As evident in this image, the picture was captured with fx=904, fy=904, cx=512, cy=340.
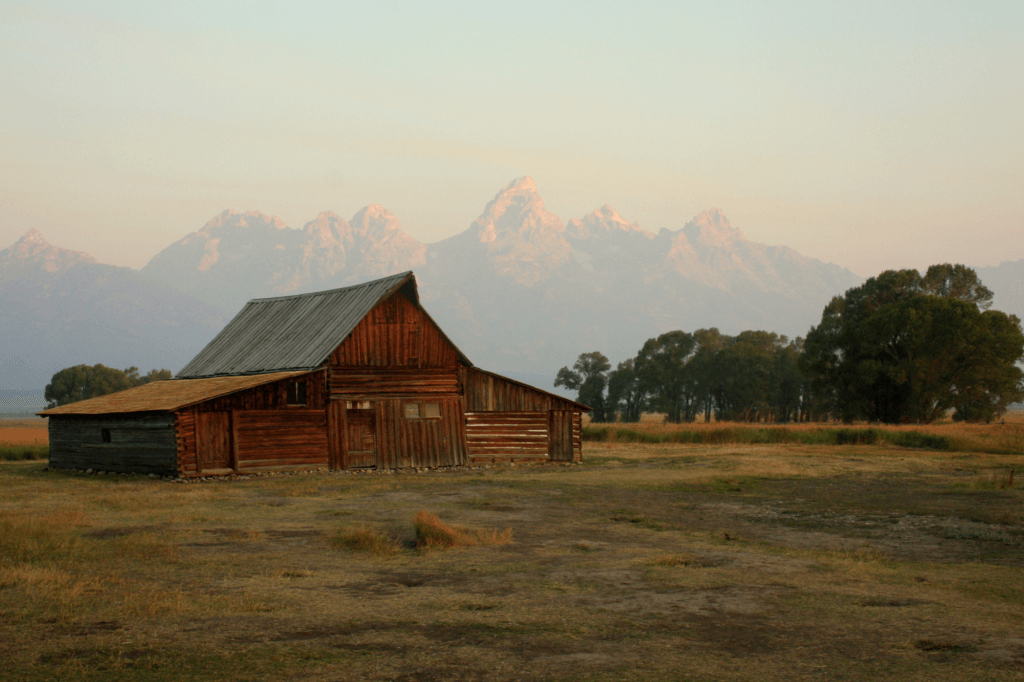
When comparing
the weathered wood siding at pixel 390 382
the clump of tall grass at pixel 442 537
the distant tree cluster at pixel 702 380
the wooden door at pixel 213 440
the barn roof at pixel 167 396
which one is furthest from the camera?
the distant tree cluster at pixel 702 380

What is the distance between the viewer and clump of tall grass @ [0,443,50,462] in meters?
41.5

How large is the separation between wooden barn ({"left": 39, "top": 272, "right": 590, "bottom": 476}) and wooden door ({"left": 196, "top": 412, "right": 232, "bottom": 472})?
1.4 inches

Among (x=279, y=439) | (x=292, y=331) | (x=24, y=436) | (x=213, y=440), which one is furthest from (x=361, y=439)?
(x=24, y=436)

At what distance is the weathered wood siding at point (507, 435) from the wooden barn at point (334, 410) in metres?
0.04

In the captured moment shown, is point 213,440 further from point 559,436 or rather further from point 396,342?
point 559,436

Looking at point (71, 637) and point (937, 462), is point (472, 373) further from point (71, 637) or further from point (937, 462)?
point (71, 637)

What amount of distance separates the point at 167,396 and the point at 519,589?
24.6 metres

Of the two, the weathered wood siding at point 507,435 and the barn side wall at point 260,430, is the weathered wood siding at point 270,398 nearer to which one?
the barn side wall at point 260,430

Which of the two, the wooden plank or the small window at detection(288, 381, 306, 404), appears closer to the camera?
the wooden plank

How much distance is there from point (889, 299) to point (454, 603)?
63369 millimetres

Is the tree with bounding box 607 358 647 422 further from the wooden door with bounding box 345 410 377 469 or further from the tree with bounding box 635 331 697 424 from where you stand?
the wooden door with bounding box 345 410 377 469

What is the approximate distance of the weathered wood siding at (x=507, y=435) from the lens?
35344 millimetres

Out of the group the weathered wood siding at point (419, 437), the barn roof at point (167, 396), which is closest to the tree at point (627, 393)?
the weathered wood siding at point (419, 437)

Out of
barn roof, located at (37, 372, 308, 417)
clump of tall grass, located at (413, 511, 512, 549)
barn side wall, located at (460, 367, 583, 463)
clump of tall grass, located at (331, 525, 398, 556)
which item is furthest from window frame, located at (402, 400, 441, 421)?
clump of tall grass, located at (413, 511, 512, 549)
